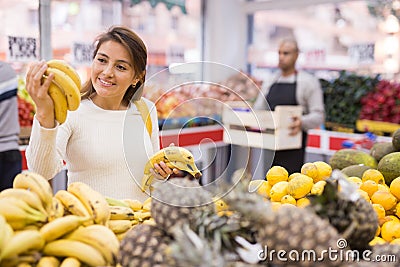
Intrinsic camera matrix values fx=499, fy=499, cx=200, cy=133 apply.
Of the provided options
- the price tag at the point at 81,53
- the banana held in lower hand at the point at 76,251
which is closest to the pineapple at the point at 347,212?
the banana held in lower hand at the point at 76,251

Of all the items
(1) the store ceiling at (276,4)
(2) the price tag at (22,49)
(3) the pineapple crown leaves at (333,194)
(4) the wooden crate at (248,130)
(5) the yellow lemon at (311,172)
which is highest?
(1) the store ceiling at (276,4)

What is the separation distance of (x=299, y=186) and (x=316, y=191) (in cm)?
7

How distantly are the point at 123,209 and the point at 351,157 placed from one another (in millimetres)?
1630

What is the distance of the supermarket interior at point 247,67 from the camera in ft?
6.33

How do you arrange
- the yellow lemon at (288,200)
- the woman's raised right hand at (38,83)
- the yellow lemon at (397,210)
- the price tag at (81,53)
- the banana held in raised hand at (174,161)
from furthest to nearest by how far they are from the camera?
the price tag at (81,53), the yellow lemon at (397,210), the yellow lemon at (288,200), the banana held in raised hand at (174,161), the woman's raised right hand at (38,83)

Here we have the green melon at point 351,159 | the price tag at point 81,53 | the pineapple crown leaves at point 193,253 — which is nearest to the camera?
the pineapple crown leaves at point 193,253

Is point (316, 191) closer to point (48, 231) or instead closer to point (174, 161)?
point (174, 161)

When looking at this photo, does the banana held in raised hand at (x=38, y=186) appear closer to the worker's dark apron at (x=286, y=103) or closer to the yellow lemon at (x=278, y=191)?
the yellow lemon at (x=278, y=191)

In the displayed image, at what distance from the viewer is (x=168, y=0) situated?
681 centimetres

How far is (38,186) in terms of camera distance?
1372 millimetres

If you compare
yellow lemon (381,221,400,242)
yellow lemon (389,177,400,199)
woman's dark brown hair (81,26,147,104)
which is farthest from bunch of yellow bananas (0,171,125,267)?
yellow lemon (389,177,400,199)

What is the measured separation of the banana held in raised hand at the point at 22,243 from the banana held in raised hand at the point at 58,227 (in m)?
0.02

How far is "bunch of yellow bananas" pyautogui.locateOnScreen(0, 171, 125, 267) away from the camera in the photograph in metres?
1.22

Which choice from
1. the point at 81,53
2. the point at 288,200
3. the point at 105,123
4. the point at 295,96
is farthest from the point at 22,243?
the point at 81,53
